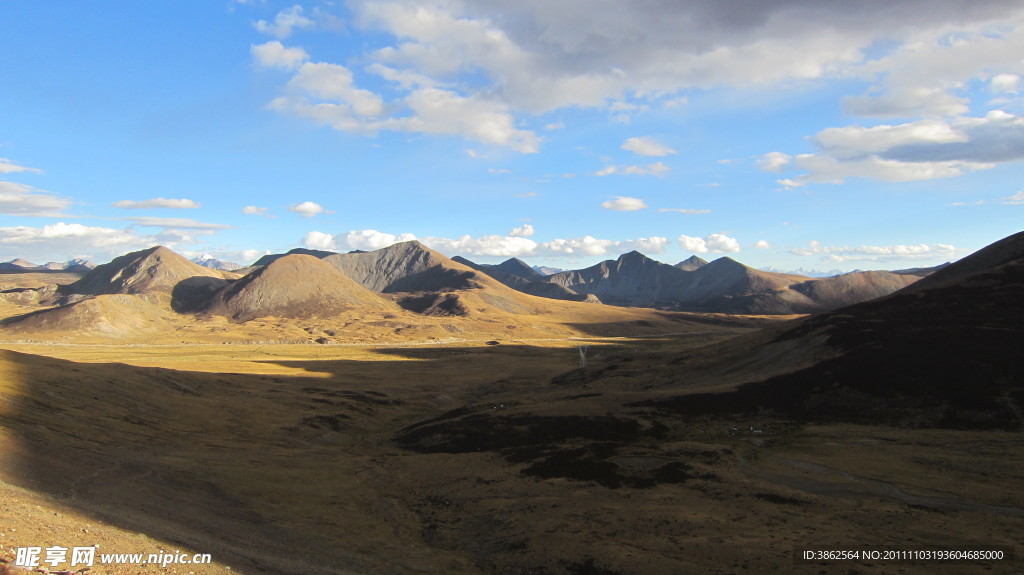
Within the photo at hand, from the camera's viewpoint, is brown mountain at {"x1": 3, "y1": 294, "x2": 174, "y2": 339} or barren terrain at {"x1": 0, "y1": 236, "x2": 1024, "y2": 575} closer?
barren terrain at {"x1": 0, "y1": 236, "x2": 1024, "y2": 575}

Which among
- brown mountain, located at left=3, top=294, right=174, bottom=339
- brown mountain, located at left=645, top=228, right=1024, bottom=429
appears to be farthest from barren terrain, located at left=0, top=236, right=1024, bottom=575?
brown mountain, located at left=3, top=294, right=174, bottom=339

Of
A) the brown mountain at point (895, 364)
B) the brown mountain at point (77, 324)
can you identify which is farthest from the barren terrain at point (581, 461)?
the brown mountain at point (77, 324)

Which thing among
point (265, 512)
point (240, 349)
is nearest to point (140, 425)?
point (265, 512)

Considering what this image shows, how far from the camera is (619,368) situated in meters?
93.9

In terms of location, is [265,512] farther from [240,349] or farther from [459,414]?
[240,349]

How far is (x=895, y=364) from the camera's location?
187ft

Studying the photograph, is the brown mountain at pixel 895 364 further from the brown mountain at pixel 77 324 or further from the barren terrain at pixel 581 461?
the brown mountain at pixel 77 324

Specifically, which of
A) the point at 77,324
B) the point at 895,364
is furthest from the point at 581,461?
the point at 77,324

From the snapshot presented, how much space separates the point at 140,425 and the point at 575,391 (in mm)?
52676

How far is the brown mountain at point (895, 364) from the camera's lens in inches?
1927

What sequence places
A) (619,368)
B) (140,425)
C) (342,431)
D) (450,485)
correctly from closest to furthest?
(450,485) → (140,425) → (342,431) → (619,368)

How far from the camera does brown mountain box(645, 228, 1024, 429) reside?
48.9 m

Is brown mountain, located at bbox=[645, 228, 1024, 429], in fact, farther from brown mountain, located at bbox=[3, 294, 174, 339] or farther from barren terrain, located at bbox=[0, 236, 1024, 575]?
brown mountain, located at bbox=[3, 294, 174, 339]

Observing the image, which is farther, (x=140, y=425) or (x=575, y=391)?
(x=575, y=391)
